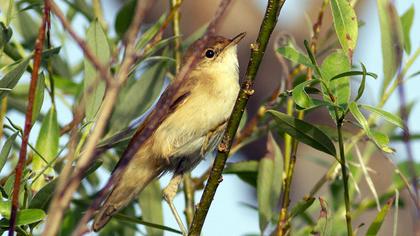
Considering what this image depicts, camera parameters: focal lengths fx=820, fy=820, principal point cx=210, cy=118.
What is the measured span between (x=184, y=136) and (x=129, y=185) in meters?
0.36

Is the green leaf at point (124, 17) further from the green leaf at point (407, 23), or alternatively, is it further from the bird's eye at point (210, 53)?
the green leaf at point (407, 23)

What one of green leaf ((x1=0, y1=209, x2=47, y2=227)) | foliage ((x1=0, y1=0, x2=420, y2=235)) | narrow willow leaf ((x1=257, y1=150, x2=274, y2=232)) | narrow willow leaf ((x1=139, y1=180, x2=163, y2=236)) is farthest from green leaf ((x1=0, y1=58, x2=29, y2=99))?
narrow willow leaf ((x1=257, y1=150, x2=274, y2=232))

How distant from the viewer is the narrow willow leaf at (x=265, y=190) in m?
3.29

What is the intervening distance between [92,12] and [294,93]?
1.63m

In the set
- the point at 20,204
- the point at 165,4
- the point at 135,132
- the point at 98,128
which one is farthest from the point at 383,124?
the point at 165,4

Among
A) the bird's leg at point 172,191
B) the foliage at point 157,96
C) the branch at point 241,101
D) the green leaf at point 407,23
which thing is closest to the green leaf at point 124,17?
the foliage at point 157,96

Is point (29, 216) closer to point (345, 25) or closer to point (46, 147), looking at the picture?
point (46, 147)

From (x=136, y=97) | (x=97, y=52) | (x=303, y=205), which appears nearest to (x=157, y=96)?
(x=136, y=97)

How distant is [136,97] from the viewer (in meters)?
3.50

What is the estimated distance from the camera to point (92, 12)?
12.3ft

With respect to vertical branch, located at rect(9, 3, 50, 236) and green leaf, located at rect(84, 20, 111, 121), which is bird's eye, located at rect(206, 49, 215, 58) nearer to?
green leaf, located at rect(84, 20, 111, 121)

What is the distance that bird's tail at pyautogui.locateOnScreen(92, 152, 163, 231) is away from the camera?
3.55 m

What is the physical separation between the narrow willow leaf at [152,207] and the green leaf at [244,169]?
34 cm

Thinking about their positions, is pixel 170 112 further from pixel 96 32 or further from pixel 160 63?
pixel 96 32
